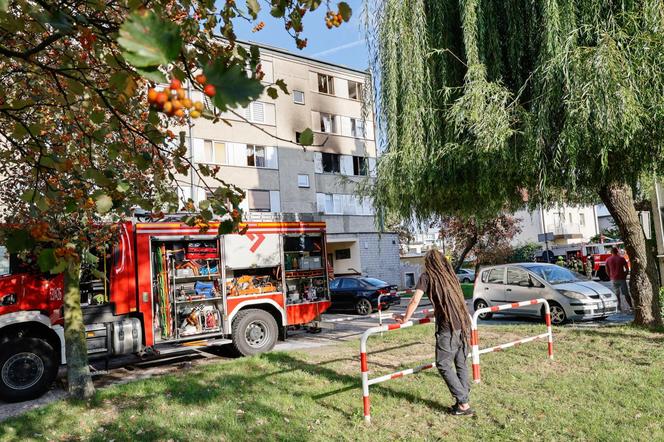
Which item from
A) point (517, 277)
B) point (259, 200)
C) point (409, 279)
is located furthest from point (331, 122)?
point (517, 277)

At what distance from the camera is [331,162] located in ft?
104

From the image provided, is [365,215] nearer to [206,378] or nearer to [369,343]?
[369,343]

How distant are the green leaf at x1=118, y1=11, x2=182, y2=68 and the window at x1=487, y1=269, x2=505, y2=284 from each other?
13.9 metres

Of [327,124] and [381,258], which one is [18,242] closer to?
[327,124]

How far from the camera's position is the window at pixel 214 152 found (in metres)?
26.7

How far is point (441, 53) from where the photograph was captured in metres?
9.08

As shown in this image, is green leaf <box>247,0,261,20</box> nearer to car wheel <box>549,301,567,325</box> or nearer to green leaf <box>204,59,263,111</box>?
green leaf <box>204,59,263,111</box>

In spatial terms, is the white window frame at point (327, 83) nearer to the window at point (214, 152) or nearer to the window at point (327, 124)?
the window at point (327, 124)

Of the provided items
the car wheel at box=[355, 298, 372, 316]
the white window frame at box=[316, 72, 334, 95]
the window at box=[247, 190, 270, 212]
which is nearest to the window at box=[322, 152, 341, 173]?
the white window frame at box=[316, 72, 334, 95]

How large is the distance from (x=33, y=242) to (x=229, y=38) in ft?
6.01

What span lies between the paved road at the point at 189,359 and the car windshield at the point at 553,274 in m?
1.36

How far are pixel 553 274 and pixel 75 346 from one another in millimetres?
11435

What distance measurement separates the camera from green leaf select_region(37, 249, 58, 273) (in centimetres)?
242

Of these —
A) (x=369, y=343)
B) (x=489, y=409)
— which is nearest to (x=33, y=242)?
(x=489, y=409)
